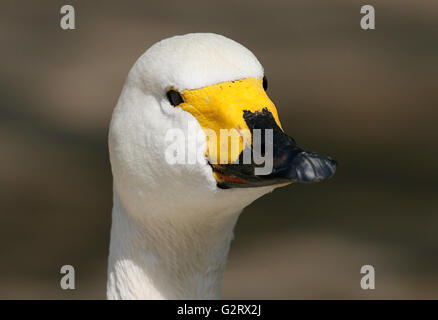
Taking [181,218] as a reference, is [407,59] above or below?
above

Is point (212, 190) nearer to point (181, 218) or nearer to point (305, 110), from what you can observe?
point (181, 218)

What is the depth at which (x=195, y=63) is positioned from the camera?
3.31m

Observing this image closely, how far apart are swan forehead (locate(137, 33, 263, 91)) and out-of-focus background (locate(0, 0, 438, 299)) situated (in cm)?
463

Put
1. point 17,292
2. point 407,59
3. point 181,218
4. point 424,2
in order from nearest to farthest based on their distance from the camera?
point 181,218 → point 17,292 → point 407,59 → point 424,2

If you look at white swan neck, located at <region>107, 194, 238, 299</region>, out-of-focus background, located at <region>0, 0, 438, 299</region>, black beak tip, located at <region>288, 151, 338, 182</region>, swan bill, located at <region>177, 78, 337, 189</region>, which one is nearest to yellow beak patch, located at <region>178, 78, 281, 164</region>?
swan bill, located at <region>177, 78, 337, 189</region>

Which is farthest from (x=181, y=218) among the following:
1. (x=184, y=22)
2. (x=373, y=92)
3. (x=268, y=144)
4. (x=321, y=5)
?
(x=321, y=5)

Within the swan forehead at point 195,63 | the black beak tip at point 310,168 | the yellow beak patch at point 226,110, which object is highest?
the swan forehead at point 195,63

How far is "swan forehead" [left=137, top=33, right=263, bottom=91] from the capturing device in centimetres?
329

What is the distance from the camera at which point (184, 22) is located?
1095 centimetres

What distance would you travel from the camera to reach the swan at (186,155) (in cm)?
316

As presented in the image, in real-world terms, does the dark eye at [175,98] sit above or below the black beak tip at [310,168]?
above

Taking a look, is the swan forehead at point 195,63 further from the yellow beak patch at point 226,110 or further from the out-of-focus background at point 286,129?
the out-of-focus background at point 286,129

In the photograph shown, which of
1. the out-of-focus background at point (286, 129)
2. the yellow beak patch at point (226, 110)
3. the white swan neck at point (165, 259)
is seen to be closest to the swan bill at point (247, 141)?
the yellow beak patch at point (226, 110)

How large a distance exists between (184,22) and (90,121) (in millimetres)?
2071
